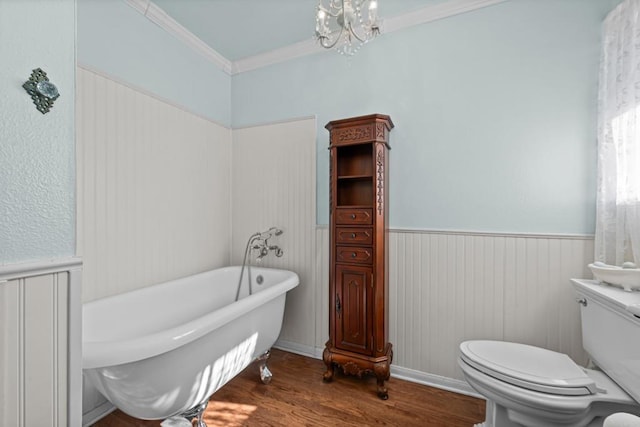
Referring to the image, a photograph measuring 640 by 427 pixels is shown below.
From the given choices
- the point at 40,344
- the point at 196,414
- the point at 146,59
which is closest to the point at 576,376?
the point at 196,414

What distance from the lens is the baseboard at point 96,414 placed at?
1.58m

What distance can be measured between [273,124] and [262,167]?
40cm

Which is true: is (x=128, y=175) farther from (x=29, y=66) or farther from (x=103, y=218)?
(x=29, y=66)

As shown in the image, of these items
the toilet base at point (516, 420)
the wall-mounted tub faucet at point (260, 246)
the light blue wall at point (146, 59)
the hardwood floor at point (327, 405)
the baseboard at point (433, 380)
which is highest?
the light blue wall at point (146, 59)

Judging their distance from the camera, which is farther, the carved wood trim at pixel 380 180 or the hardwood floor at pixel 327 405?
the carved wood trim at pixel 380 180

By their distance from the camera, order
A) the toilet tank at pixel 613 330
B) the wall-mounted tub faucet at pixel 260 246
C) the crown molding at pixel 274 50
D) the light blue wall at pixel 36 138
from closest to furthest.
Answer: the light blue wall at pixel 36 138, the toilet tank at pixel 613 330, the crown molding at pixel 274 50, the wall-mounted tub faucet at pixel 260 246

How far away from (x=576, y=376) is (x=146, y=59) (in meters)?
3.02

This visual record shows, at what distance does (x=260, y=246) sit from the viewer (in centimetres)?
256

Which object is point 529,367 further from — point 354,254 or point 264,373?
point 264,373

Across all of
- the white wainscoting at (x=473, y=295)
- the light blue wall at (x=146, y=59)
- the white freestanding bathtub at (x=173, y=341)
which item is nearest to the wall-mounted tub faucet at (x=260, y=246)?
the white freestanding bathtub at (x=173, y=341)

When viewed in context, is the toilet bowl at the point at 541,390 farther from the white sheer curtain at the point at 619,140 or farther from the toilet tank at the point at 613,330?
the white sheer curtain at the point at 619,140

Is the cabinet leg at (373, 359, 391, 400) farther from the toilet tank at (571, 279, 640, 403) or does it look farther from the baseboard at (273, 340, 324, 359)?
the toilet tank at (571, 279, 640, 403)

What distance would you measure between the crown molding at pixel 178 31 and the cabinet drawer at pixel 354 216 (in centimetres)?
182

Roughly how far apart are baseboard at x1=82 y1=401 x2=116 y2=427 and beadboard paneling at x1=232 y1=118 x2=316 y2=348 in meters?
1.23
